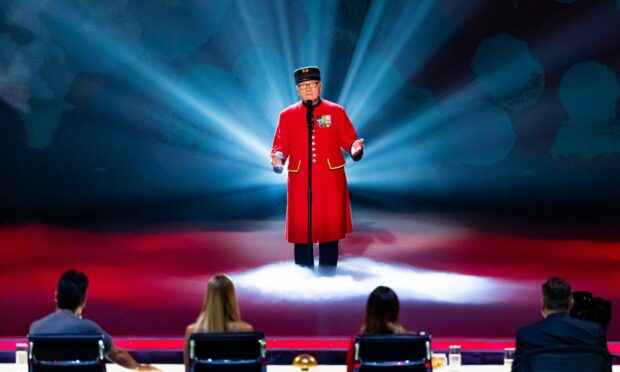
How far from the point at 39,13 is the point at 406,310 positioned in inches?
154

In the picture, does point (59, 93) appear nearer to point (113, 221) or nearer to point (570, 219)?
point (113, 221)

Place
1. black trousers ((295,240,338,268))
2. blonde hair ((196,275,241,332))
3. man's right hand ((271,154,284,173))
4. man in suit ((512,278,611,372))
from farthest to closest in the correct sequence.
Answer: black trousers ((295,240,338,268))
man's right hand ((271,154,284,173))
blonde hair ((196,275,241,332))
man in suit ((512,278,611,372))

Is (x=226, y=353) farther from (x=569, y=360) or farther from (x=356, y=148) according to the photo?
(x=356, y=148)

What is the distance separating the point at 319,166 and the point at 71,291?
2.99 metres

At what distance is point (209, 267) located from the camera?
7.38m

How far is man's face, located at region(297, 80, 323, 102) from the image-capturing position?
6875 mm

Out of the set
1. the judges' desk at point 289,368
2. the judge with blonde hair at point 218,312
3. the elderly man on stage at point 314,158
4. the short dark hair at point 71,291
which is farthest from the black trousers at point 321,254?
the short dark hair at point 71,291

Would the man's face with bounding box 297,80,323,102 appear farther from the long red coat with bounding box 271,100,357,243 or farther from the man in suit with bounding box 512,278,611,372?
the man in suit with bounding box 512,278,611,372

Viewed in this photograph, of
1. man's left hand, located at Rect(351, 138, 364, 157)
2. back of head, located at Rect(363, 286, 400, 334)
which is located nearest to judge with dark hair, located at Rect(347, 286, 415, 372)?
back of head, located at Rect(363, 286, 400, 334)

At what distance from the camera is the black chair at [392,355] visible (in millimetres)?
3898

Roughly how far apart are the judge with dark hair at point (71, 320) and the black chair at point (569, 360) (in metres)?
1.77

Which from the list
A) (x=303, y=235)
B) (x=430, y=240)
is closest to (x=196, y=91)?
(x=303, y=235)

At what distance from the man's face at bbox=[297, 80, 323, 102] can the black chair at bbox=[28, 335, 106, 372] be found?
3.29m

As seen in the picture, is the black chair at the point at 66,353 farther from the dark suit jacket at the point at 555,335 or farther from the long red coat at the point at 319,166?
the long red coat at the point at 319,166
